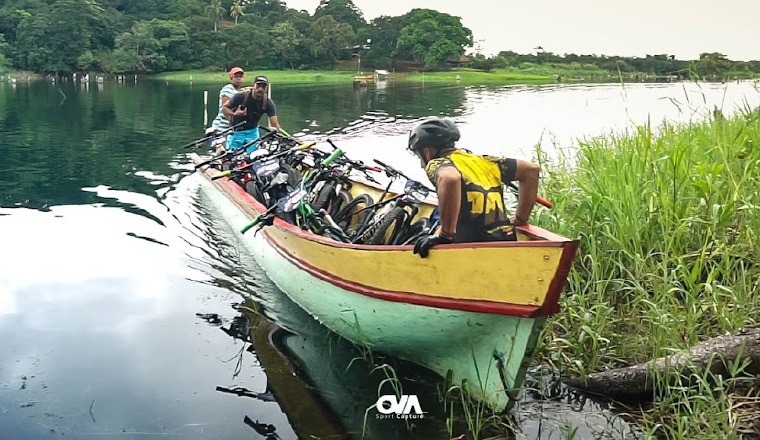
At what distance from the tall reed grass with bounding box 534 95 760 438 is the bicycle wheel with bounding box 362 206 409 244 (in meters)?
1.35

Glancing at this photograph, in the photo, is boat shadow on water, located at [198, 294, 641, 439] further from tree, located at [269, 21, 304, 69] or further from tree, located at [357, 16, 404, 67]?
tree, located at [357, 16, 404, 67]

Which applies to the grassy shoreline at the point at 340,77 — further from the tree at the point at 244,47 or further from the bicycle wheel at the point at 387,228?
the bicycle wheel at the point at 387,228

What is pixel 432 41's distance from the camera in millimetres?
83875

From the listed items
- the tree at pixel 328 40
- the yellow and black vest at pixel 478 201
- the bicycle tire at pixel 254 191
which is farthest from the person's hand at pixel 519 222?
the tree at pixel 328 40

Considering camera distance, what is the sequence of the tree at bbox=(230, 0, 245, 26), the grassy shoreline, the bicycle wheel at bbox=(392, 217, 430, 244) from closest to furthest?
the bicycle wheel at bbox=(392, 217, 430, 244) < the grassy shoreline < the tree at bbox=(230, 0, 245, 26)

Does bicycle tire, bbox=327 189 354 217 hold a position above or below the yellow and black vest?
below

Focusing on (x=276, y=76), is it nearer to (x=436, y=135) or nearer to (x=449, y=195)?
(x=436, y=135)

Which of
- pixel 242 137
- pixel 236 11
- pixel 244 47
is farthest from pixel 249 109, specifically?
pixel 236 11

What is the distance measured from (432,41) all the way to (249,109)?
7670 centimetres

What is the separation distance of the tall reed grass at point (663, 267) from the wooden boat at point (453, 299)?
75 cm

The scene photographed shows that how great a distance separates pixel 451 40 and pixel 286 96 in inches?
1943

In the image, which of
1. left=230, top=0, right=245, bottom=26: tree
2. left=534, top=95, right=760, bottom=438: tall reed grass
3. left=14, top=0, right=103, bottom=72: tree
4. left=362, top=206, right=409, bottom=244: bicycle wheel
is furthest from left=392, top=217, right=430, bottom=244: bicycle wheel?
left=230, top=0, right=245, bottom=26: tree

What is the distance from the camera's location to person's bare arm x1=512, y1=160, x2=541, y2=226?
454cm

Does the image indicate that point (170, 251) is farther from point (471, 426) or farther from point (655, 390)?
point (655, 390)
